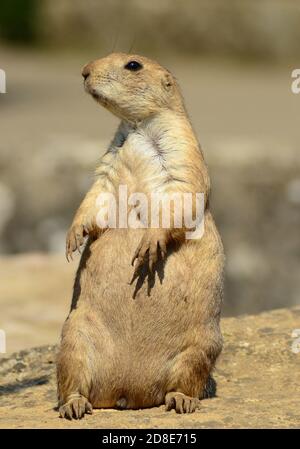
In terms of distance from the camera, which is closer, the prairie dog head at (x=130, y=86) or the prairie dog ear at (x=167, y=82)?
the prairie dog head at (x=130, y=86)

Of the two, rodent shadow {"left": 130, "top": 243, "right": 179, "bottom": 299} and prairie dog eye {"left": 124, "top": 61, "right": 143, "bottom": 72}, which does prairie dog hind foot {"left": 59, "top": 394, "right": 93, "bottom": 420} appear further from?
prairie dog eye {"left": 124, "top": 61, "right": 143, "bottom": 72}

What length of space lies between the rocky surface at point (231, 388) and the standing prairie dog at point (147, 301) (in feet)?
0.45

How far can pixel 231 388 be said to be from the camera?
675 centimetres

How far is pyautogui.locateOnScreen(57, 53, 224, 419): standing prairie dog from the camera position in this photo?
6055 mm

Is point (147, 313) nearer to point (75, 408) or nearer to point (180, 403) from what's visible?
point (180, 403)

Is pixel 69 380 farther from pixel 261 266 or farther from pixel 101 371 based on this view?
pixel 261 266

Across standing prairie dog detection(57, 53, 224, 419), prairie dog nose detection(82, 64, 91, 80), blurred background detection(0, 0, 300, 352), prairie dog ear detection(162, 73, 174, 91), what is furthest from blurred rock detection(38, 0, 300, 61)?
standing prairie dog detection(57, 53, 224, 419)

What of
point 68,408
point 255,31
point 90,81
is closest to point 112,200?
point 90,81

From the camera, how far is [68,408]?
19.4ft

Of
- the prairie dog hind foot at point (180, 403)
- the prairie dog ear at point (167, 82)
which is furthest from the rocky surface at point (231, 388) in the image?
the prairie dog ear at point (167, 82)

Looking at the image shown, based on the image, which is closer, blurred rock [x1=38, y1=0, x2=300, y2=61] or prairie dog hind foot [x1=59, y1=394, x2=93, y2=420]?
prairie dog hind foot [x1=59, y1=394, x2=93, y2=420]

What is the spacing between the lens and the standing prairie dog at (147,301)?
605 centimetres

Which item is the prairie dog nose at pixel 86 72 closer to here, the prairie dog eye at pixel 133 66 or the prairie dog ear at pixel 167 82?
the prairie dog eye at pixel 133 66
